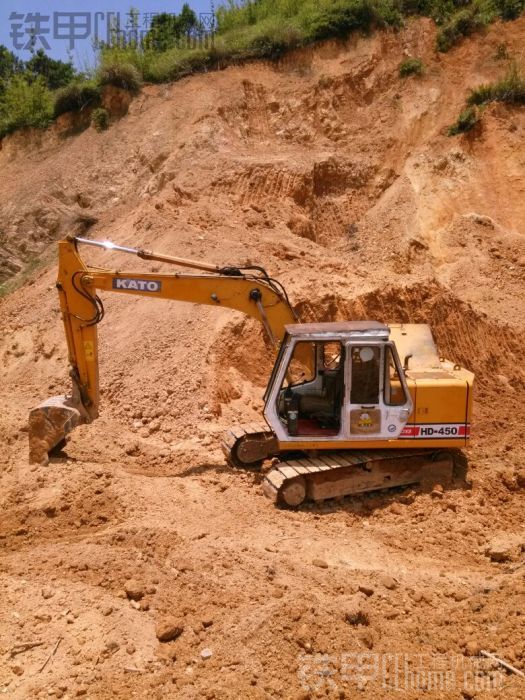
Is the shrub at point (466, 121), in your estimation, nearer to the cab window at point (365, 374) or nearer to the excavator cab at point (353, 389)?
the excavator cab at point (353, 389)

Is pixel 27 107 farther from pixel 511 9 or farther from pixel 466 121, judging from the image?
pixel 511 9

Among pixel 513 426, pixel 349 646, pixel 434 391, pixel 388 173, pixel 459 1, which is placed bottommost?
pixel 513 426

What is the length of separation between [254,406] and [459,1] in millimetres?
14924

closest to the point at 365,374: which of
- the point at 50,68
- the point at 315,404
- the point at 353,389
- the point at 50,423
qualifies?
the point at 353,389

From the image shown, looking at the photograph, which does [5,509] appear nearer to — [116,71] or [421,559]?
[421,559]

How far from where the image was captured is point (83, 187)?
652 inches

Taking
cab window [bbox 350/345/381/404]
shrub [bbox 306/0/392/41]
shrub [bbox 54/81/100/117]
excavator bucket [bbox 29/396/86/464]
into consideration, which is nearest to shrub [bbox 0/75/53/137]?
shrub [bbox 54/81/100/117]

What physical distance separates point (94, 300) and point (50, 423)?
1542mm

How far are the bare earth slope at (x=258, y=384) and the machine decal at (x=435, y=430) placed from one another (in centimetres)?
70

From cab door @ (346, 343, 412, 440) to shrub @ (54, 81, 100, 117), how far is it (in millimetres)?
14045

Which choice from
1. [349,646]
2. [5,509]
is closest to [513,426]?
[349,646]

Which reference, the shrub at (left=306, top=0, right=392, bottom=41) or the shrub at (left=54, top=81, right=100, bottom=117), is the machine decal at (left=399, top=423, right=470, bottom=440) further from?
the shrub at (left=54, top=81, right=100, bottom=117)

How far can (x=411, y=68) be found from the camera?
17250mm

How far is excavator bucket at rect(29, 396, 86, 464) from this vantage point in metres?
7.61
